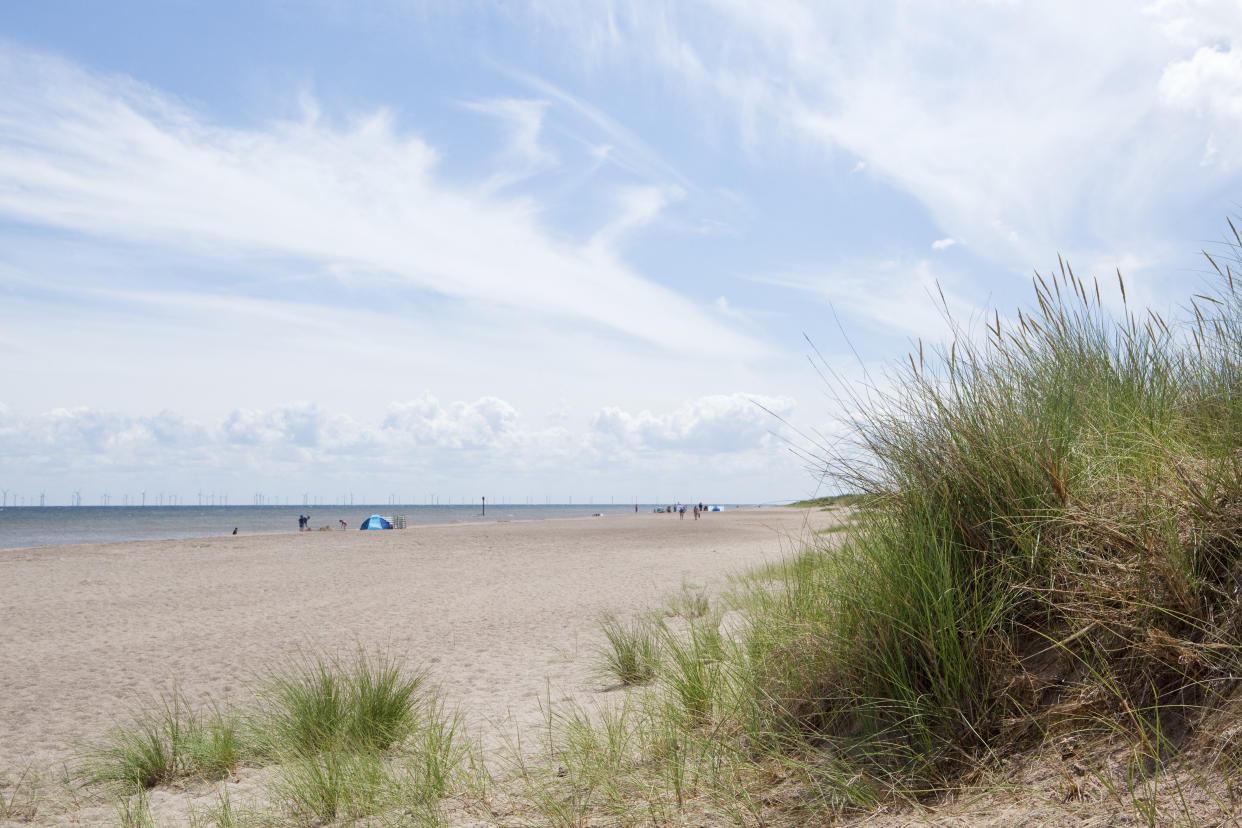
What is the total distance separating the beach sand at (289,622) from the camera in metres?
7.22

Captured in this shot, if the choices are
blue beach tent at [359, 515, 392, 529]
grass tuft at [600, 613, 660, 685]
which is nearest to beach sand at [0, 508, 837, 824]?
grass tuft at [600, 613, 660, 685]

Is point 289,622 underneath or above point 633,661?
underneath

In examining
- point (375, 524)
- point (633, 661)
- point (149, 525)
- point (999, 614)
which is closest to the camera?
point (999, 614)

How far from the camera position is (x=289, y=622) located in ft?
40.3

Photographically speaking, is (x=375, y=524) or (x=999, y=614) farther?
(x=375, y=524)

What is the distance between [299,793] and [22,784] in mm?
2921

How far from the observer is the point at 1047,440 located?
314cm

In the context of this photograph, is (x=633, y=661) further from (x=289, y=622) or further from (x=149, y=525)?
(x=149, y=525)

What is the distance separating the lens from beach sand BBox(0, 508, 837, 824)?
7219 mm

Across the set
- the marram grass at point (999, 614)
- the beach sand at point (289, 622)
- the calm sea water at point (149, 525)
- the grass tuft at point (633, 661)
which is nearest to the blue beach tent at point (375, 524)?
the calm sea water at point (149, 525)

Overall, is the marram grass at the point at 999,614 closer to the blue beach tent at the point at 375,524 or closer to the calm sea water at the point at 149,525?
the calm sea water at the point at 149,525

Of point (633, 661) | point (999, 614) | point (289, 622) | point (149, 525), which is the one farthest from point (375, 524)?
point (999, 614)

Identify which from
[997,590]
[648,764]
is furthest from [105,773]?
[997,590]

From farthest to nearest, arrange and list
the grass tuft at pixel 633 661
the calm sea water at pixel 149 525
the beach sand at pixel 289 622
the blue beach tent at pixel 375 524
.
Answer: the blue beach tent at pixel 375 524
the calm sea water at pixel 149 525
the beach sand at pixel 289 622
the grass tuft at pixel 633 661
